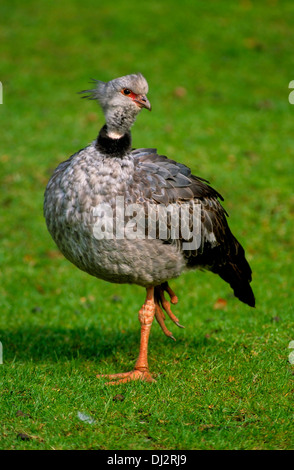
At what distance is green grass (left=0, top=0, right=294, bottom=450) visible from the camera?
4.52 meters

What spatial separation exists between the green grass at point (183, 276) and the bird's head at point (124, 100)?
Answer: 2.00 metres

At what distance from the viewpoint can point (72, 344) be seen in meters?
6.31

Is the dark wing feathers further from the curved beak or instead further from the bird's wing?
the curved beak

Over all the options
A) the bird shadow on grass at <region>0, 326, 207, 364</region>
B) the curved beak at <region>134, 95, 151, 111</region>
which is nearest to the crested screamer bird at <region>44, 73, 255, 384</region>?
the curved beak at <region>134, 95, 151, 111</region>

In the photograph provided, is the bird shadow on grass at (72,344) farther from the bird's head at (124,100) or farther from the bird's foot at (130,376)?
the bird's head at (124,100)

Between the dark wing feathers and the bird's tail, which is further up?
the dark wing feathers

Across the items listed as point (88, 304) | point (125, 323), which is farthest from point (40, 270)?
point (125, 323)

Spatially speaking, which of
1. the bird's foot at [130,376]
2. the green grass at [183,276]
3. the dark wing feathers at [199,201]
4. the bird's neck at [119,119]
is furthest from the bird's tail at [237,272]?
the bird's neck at [119,119]

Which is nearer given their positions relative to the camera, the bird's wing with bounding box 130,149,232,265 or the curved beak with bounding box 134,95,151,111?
the curved beak with bounding box 134,95,151,111

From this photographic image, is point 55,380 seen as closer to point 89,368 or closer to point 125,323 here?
point 89,368

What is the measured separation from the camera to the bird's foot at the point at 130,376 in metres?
5.14

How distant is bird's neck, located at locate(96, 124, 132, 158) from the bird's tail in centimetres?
145

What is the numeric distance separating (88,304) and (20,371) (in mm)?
2720

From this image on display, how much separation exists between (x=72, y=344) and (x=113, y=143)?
2.29m
